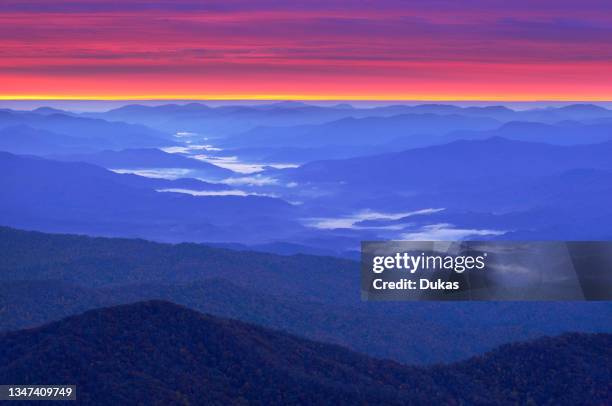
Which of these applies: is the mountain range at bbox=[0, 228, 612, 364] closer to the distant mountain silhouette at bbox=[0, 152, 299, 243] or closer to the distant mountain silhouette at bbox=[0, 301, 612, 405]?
the distant mountain silhouette at bbox=[0, 301, 612, 405]

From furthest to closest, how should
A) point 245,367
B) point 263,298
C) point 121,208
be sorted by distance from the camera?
point 121,208 < point 263,298 < point 245,367

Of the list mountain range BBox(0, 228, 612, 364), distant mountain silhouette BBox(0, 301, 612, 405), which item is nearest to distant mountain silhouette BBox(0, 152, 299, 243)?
mountain range BBox(0, 228, 612, 364)

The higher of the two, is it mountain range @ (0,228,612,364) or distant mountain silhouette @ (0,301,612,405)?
mountain range @ (0,228,612,364)

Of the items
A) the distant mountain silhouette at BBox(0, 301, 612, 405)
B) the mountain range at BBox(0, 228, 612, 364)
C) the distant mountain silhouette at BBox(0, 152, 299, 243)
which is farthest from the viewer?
the distant mountain silhouette at BBox(0, 152, 299, 243)

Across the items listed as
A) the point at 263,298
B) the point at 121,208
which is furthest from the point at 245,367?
the point at 121,208

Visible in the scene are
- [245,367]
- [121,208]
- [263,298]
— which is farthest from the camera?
[121,208]

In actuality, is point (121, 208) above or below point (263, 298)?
above

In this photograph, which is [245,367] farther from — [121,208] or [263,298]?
[121,208]

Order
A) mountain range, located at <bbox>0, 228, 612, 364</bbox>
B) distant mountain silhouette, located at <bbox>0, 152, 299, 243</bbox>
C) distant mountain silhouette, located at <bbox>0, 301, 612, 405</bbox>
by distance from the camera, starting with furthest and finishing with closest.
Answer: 1. distant mountain silhouette, located at <bbox>0, 152, 299, 243</bbox>
2. mountain range, located at <bbox>0, 228, 612, 364</bbox>
3. distant mountain silhouette, located at <bbox>0, 301, 612, 405</bbox>

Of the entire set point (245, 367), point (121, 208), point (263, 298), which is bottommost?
point (245, 367)

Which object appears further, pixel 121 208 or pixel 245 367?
pixel 121 208
